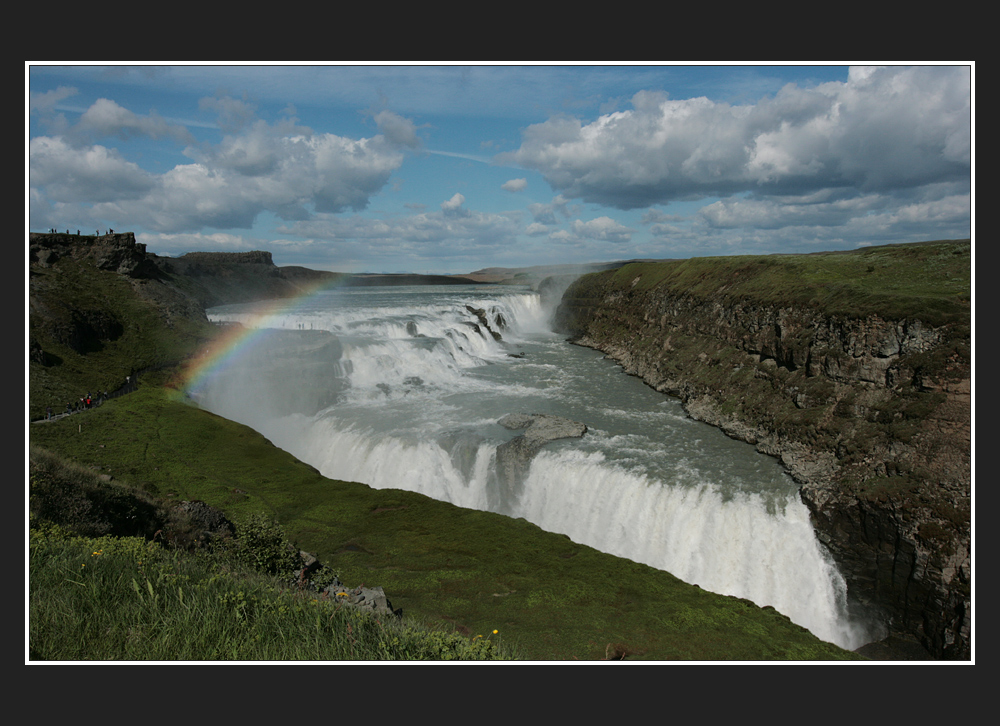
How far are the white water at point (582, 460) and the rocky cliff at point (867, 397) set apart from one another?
4.41 feet

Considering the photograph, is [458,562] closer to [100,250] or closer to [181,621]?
[181,621]

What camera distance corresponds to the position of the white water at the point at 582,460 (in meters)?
17.6

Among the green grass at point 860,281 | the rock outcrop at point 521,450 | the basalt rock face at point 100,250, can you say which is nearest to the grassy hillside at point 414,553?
the rock outcrop at point 521,450

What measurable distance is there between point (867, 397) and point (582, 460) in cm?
1232

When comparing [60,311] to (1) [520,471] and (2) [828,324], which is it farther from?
(2) [828,324]

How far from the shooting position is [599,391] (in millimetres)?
34406

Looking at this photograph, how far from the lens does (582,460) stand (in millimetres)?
22469

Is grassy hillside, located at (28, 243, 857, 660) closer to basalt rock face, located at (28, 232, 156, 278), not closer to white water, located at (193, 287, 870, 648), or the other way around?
white water, located at (193, 287, 870, 648)

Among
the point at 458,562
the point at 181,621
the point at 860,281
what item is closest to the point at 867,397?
the point at 860,281

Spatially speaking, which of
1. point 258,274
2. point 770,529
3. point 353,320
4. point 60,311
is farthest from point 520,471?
point 258,274

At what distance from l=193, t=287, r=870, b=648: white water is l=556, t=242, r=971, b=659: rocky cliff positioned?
135 cm

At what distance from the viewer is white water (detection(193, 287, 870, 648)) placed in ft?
57.7

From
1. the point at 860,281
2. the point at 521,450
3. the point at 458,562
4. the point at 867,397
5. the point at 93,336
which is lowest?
the point at 458,562

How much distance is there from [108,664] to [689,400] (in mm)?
30091
